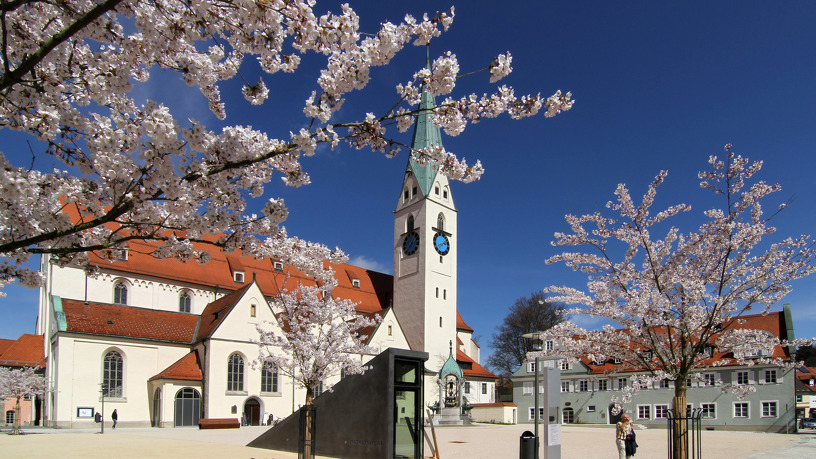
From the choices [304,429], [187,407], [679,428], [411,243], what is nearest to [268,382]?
[187,407]

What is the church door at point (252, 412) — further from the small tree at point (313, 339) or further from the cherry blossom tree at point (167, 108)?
the cherry blossom tree at point (167, 108)

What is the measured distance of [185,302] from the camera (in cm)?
4206

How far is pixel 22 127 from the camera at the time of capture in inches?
195

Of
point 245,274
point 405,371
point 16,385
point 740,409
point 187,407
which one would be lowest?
point 740,409

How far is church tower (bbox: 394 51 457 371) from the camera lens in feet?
161

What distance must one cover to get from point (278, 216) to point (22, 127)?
226 centimetres

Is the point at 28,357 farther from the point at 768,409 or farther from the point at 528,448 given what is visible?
the point at 768,409

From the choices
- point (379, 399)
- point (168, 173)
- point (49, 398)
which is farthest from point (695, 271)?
point (49, 398)

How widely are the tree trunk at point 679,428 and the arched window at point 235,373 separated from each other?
100 ft

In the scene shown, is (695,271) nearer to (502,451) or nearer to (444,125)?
(444,125)

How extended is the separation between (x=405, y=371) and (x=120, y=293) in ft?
102

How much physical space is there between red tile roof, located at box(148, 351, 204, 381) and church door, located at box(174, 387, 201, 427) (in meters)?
0.76

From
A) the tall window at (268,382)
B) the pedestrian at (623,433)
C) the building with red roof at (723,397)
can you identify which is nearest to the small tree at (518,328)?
the building with red roof at (723,397)

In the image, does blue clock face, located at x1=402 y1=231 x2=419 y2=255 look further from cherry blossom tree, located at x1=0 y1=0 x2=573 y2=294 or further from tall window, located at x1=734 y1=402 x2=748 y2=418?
cherry blossom tree, located at x1=0 y1=0 x2=573 y2=294
